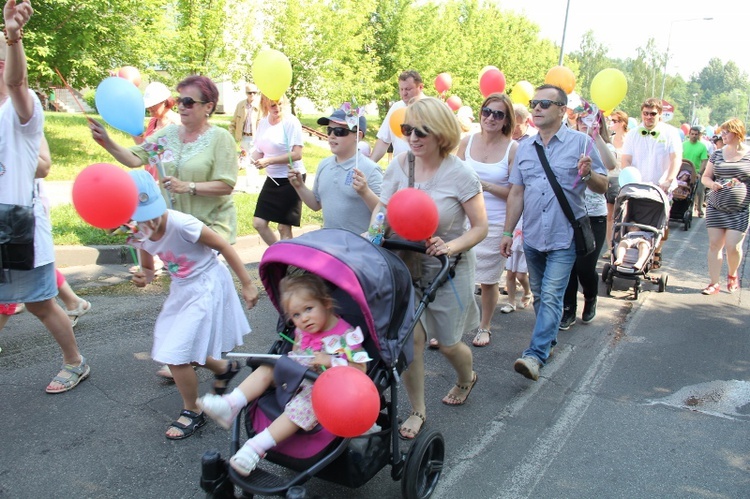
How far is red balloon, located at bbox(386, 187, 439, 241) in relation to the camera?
3.07m

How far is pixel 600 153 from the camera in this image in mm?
4797

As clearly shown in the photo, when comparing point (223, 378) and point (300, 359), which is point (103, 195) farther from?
point (223, 378)

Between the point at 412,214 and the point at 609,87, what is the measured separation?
296 cm

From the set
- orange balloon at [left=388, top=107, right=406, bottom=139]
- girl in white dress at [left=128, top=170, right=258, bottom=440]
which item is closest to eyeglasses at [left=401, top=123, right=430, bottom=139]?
girl in white dress at [left=128, top=170, right=258, bottom=440]

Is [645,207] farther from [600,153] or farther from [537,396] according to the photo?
[537,396]

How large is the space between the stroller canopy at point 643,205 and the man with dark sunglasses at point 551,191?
116 inches

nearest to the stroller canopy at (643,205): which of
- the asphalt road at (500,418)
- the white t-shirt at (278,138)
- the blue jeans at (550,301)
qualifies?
the asphalt road at (500,418)

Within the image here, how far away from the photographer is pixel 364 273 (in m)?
2.76

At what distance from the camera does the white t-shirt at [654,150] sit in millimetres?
7367

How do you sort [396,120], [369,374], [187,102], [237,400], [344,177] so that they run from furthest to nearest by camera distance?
[396,120] → [344,177] → [187,102] → [369,374] → [237,400]

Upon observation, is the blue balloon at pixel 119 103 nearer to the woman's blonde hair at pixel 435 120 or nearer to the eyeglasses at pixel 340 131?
the eyeglasses at pixel 340 131

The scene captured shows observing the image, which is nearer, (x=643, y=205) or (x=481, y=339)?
(x=481, y=339)

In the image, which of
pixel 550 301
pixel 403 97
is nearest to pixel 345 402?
pixel 550 301

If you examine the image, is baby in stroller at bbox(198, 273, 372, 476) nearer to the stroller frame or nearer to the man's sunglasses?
the man's sunglasses
